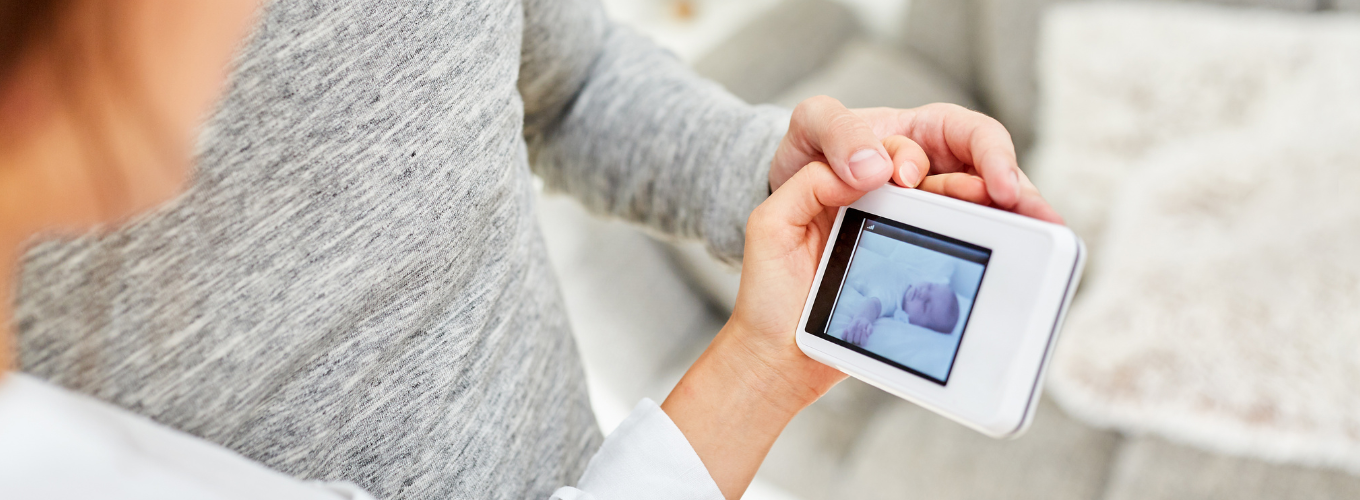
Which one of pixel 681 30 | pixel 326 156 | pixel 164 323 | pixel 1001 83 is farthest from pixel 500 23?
pixel 681 30

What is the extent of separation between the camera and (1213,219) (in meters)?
1.00

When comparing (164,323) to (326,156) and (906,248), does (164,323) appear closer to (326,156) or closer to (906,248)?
(326,156)

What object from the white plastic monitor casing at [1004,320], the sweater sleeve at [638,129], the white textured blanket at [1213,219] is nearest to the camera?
the white plastic monitor casing at [1004,320]

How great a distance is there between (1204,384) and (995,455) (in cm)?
27

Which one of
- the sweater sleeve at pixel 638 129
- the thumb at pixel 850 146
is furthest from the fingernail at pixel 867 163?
the sweater sleeve at pixel 638 129

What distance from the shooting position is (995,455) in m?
0.97

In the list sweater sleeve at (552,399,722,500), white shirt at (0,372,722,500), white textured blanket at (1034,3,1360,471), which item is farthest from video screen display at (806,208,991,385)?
white textured blanket at (1034,3,1360,471)

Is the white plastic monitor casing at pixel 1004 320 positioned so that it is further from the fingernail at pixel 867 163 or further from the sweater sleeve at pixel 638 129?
the sweater sleeve at pixel 638 129

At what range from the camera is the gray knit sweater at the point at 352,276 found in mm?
313

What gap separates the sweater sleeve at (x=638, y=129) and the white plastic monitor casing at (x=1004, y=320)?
181 millimetres

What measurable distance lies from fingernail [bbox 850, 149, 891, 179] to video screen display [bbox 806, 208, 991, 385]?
0.13 feet

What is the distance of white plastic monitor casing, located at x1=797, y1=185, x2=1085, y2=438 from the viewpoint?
0.36 metres

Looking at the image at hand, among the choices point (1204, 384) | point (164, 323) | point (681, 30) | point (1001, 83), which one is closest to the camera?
point (164, 323)

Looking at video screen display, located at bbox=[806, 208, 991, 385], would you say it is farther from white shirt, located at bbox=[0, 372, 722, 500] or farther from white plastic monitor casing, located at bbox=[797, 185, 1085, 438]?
white shirt, located at bbox=[0, 372, 722, 500]
